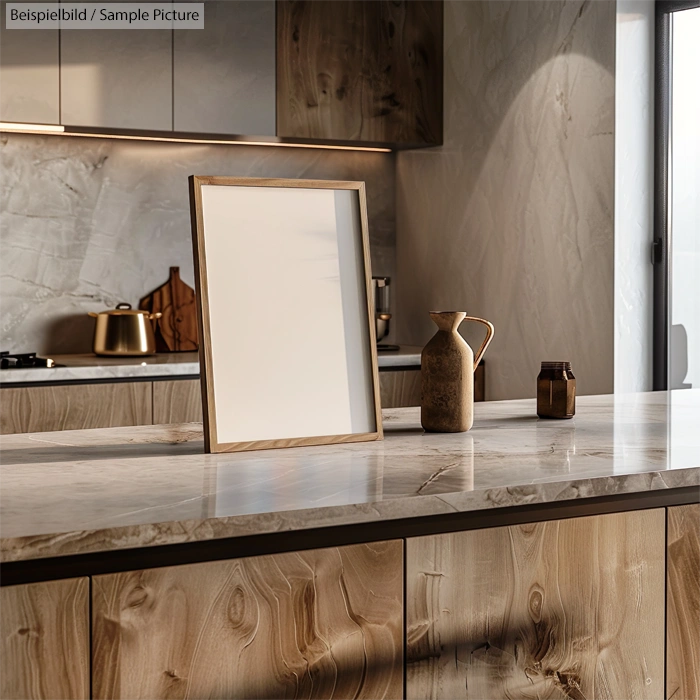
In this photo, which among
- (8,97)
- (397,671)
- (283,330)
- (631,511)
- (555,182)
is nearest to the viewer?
(397,671)

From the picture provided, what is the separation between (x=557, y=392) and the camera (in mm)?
1884

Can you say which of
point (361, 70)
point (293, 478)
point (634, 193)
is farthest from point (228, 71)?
point (293, 478)

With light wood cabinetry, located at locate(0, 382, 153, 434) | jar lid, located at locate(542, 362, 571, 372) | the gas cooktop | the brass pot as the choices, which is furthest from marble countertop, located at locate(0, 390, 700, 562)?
the brass pot

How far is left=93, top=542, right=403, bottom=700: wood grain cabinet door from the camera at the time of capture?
108 cm

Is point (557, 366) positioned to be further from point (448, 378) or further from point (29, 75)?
point (29, 75)

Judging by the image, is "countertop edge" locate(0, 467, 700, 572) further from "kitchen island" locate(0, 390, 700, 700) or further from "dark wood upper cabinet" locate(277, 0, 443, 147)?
"dark wood upper cabinet" locate(277, 0, 443, 147)

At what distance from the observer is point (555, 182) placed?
11.6 ft

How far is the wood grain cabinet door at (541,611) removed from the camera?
4.18 feet

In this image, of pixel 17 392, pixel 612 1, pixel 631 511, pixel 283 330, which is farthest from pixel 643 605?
pixel 612 1

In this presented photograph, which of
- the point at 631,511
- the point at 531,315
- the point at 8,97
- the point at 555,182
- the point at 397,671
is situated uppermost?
the point at 8,97

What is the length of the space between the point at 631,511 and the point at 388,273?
10.2 feet

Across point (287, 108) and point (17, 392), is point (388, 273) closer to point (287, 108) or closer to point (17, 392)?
point (287, 108)

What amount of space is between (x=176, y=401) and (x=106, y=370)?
26 centimetres
